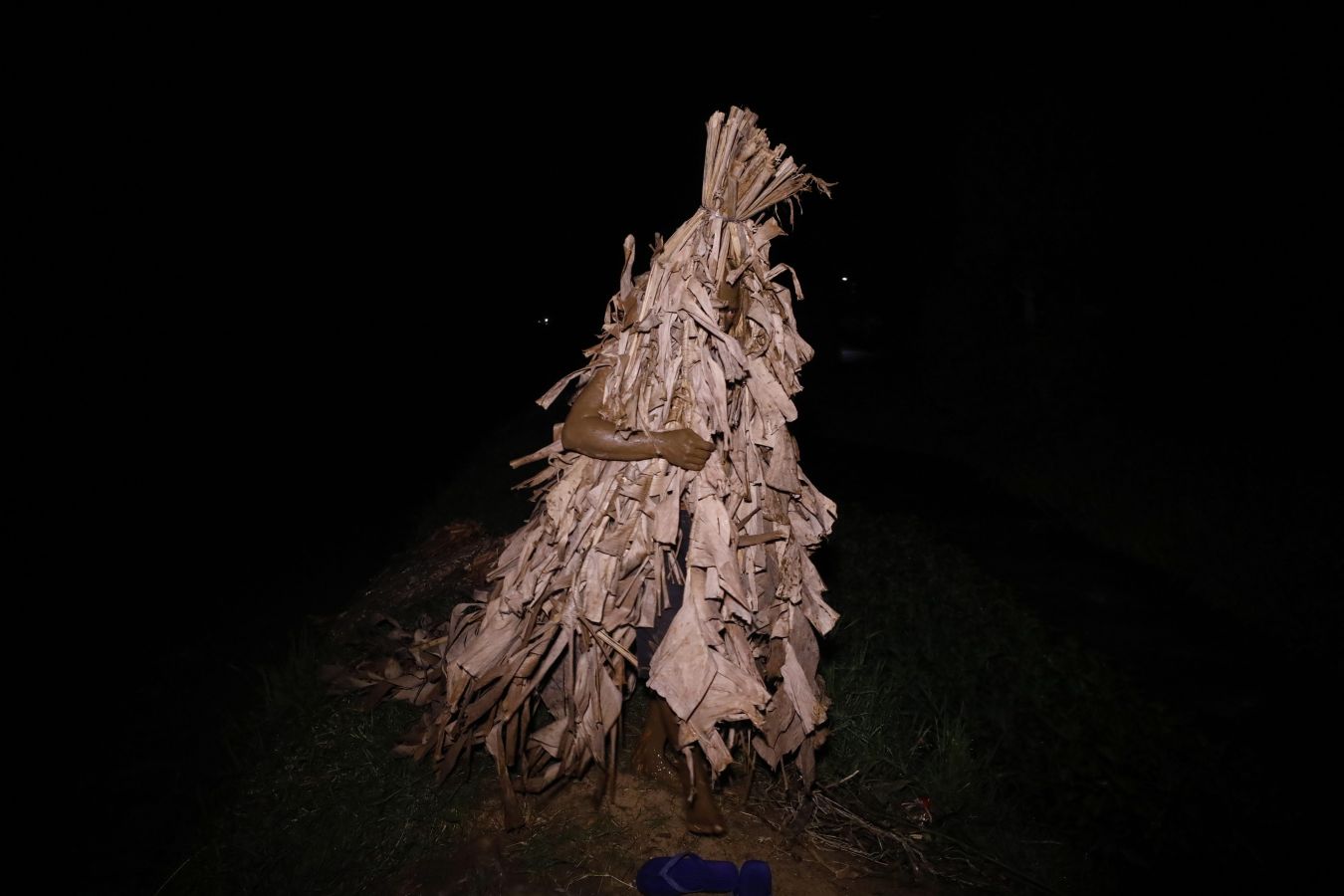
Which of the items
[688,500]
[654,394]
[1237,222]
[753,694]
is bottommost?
[753,694]

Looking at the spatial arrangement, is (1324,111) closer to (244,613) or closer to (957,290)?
(957,290)

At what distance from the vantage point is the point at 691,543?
289cm

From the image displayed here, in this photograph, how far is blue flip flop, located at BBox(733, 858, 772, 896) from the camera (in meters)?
2.83

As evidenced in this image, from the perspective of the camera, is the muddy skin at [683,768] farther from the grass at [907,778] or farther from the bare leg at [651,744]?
the grass at [907,778]

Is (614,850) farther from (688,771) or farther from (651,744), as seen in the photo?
(651,744)

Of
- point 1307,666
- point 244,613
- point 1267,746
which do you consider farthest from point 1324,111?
point 244,613

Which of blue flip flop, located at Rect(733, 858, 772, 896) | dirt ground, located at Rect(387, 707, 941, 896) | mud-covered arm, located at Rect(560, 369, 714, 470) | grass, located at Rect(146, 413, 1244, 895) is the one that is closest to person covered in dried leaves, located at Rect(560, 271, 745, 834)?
mud-covered arm, located at Rect(560, 369, 714, 470)

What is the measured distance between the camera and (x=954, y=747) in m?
3.68

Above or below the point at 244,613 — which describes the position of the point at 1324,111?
above

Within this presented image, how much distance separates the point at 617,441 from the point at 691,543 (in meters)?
0.44

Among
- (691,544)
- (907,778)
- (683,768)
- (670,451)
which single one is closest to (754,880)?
(683,768)

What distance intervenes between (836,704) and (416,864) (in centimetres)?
207

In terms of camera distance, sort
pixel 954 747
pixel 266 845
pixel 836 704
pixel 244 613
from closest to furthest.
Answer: pixel 266 845
pixel 954 747
pixel 836 704
pixel 244 613

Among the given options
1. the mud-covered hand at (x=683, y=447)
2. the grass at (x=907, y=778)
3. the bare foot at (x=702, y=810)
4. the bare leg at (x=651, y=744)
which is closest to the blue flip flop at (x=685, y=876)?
the bare foot at (x=702, y=810)
